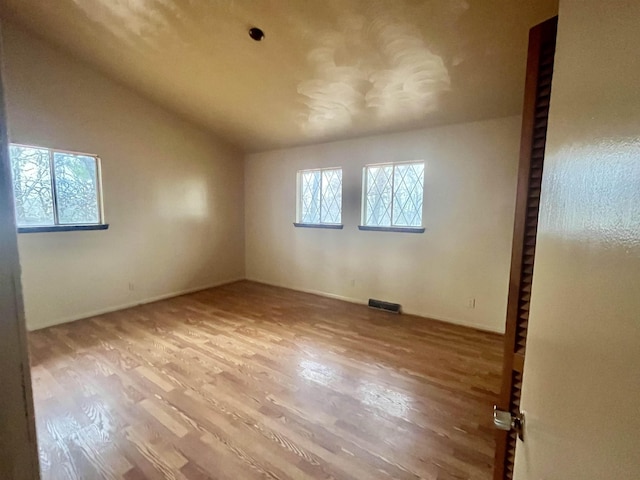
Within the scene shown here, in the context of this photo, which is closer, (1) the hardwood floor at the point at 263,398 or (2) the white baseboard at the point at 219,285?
(1) the hardwood floor at the point at 263,398

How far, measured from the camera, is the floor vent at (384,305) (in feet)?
12.7

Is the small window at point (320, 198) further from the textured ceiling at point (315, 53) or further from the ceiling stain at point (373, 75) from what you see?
the ceiling stain at point (373, 75)

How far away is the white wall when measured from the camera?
10.3 ft

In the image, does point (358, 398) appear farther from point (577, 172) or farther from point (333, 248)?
point (333, 248)

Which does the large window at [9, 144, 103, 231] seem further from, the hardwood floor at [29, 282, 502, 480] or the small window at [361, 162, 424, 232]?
the small window at [361, 162, 424, 232]

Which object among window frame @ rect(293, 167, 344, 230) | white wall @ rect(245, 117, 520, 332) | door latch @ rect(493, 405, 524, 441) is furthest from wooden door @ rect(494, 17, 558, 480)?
window frame @ rect(293, 167, 344, 230)

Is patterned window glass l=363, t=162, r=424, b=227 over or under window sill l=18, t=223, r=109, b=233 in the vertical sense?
over

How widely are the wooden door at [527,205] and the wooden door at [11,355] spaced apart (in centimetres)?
129

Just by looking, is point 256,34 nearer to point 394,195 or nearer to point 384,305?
point 394,195

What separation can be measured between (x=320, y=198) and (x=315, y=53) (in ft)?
7.63

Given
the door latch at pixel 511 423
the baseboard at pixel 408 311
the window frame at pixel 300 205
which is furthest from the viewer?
the window frame at pixel 300 205

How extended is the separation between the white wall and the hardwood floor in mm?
465

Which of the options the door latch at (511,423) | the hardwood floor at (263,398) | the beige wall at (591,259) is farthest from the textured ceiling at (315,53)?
the hardwood floor at (263,398)

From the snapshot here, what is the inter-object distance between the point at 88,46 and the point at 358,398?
427 centimetres
